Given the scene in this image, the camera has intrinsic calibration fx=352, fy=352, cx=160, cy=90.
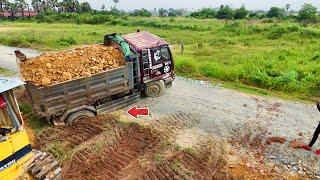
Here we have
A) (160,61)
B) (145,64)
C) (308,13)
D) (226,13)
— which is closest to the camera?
(145,64)

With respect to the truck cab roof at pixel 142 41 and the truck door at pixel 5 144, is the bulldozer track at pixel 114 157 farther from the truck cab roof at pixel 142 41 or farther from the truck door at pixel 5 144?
the truck cab roof at pixel 142 41

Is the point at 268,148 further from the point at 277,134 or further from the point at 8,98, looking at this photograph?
the point at 8,98

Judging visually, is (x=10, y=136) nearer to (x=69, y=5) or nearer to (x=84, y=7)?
(x=84, y=7)

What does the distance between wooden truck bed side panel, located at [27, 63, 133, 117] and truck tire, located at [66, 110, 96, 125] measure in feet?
0.96

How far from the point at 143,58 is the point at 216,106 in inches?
142

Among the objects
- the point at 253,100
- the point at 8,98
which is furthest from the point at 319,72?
the point at 8,98

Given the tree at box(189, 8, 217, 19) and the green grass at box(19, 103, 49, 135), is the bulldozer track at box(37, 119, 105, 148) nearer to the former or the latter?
the green grass at box(19, 103, 49, 135)

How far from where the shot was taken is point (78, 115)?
1270 centimetres

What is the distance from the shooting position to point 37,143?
443 inches

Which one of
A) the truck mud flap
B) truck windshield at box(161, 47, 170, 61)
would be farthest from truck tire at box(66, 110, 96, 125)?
truck windshield at box(161, 47, 170, 61)

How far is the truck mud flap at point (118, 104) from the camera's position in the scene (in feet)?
43.9

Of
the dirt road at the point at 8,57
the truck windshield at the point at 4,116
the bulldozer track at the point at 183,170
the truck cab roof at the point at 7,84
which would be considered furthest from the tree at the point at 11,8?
the truck windshield at the point at 4,116
